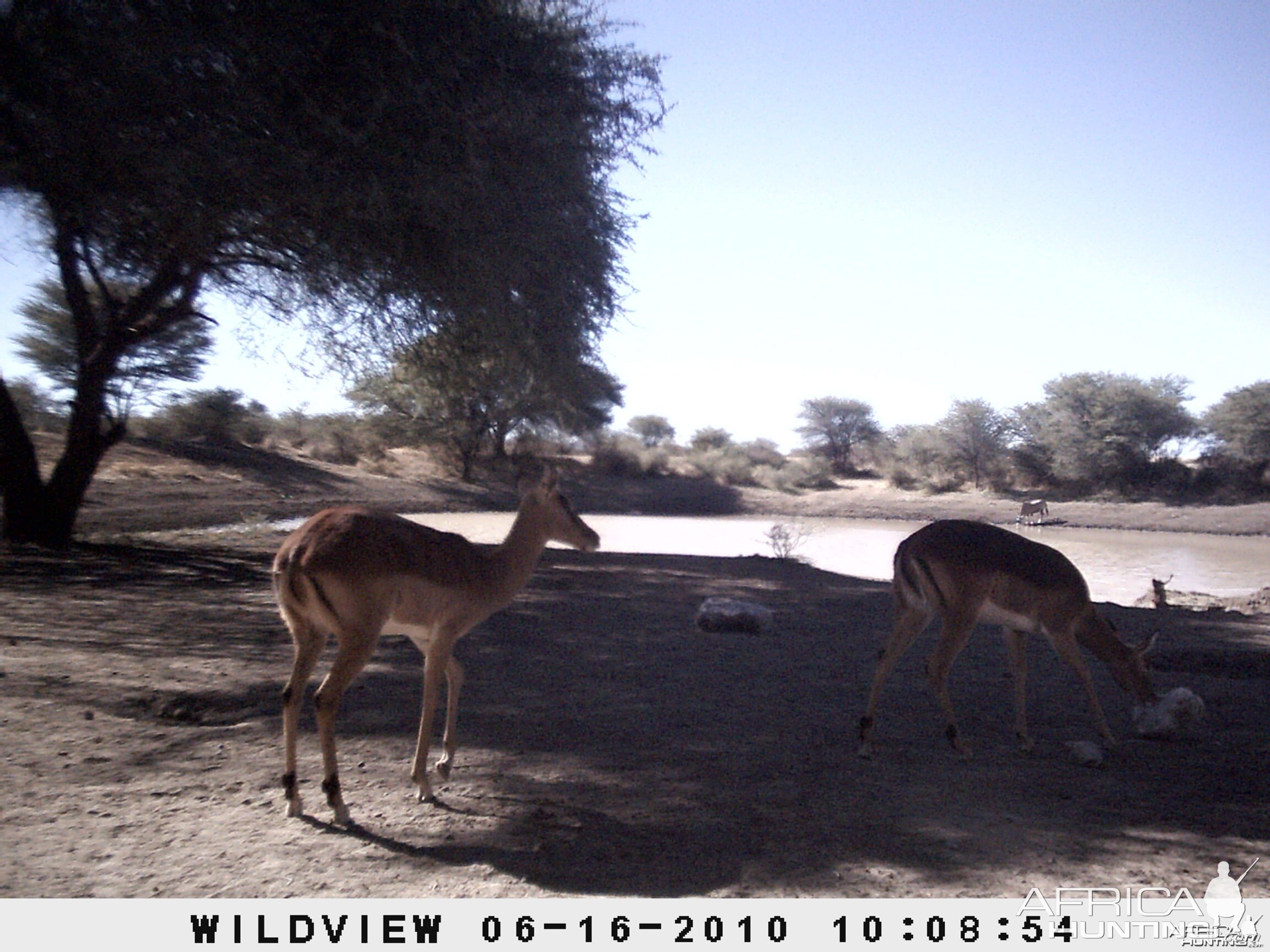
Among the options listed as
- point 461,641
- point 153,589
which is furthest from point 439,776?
point 153,589

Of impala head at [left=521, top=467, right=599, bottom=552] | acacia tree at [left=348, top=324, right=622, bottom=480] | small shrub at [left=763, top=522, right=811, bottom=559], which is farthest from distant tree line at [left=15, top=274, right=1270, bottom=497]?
impala head at [left=521, top=467, right=599, bottom=552]

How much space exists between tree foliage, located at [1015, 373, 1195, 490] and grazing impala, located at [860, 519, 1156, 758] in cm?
1682

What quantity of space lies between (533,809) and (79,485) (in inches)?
506

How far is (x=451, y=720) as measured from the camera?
5809 millimetres

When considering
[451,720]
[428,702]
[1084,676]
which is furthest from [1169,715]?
[428,702]

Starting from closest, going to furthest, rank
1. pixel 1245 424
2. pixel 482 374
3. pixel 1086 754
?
pixel 1086 754 < pixel 482 374 < pixel 1245 424

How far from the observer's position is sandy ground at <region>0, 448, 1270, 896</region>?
4.34m

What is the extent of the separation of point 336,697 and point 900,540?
13370 mm

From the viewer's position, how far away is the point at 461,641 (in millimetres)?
9758

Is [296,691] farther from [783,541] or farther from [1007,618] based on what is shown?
[783,541]

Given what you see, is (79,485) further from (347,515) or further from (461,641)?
(347,515)

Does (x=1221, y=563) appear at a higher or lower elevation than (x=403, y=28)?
lower
